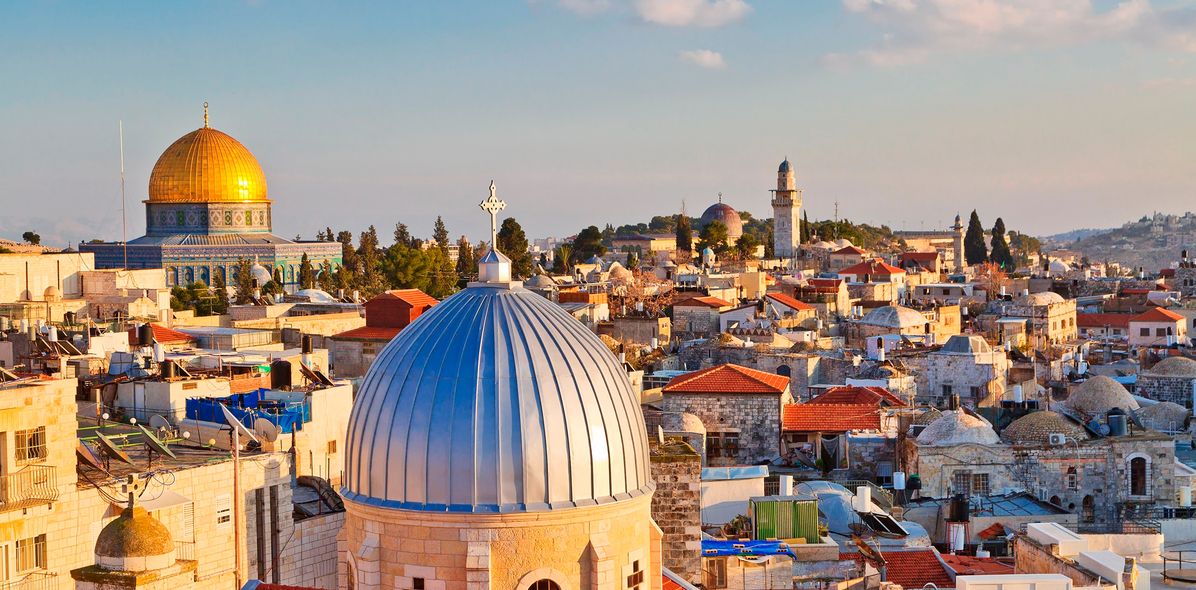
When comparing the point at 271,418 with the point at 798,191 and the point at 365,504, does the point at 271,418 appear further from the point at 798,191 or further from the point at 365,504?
the point at 798,191

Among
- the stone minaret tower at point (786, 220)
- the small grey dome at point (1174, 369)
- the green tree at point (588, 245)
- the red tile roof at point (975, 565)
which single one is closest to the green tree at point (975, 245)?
the stone minaret tower at point (786, 220)

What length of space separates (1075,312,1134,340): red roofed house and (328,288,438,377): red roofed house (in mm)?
26058

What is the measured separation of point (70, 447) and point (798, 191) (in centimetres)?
8277

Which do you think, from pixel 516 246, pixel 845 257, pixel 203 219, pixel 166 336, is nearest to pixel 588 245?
pixel 845 257

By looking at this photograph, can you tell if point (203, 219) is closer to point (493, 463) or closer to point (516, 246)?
point (516, 246)

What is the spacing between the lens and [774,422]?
2659cm

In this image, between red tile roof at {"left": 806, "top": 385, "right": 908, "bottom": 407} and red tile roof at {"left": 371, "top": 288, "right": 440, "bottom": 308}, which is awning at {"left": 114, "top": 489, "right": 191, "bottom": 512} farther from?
red tile roof at {"left": 371, "top": 288, "right": 440, "bottom": 308}

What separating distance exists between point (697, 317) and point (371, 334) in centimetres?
1561

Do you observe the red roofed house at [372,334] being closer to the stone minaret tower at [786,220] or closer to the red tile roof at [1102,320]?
the red tile roof at [1102,320]

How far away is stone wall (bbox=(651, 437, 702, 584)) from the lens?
43.3ft

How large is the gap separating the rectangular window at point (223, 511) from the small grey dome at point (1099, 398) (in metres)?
17.3

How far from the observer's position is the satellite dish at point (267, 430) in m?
17.2

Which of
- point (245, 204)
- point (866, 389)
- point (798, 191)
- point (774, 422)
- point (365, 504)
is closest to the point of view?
point (365, 504)

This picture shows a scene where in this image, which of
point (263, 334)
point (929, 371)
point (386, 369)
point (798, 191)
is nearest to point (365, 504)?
point (386, 369)
